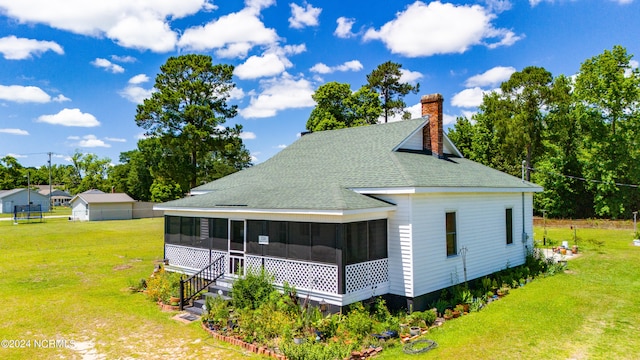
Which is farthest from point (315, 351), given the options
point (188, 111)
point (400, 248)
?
point (188, 111)

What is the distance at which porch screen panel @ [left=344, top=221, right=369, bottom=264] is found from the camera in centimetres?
1281

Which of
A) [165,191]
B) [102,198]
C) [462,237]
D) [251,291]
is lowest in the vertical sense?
[251,291]

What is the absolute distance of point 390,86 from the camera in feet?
177

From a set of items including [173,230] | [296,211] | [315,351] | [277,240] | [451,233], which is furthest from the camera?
[173,230]

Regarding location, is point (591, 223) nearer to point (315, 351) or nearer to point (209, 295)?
point (209, 295)

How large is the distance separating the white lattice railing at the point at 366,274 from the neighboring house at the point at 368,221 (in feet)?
0.11

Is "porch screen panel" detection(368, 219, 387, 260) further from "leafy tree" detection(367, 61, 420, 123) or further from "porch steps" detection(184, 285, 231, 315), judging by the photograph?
"leafy tree" detection(367, 61, 420, 123)

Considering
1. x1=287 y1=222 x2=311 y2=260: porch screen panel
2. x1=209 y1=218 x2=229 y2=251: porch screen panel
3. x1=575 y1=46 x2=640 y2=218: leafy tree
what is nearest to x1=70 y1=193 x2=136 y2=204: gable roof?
x1=209 y1=218 x2=229 y2=251: porch screen panel

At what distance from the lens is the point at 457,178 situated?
1642 cm

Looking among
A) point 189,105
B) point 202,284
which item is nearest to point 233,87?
point 189,105

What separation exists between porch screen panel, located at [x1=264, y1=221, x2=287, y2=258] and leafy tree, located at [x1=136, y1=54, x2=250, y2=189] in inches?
1298

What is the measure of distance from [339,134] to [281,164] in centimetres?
366

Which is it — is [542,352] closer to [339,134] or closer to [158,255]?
[339,134]

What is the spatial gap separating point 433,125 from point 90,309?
16685 millimetres
